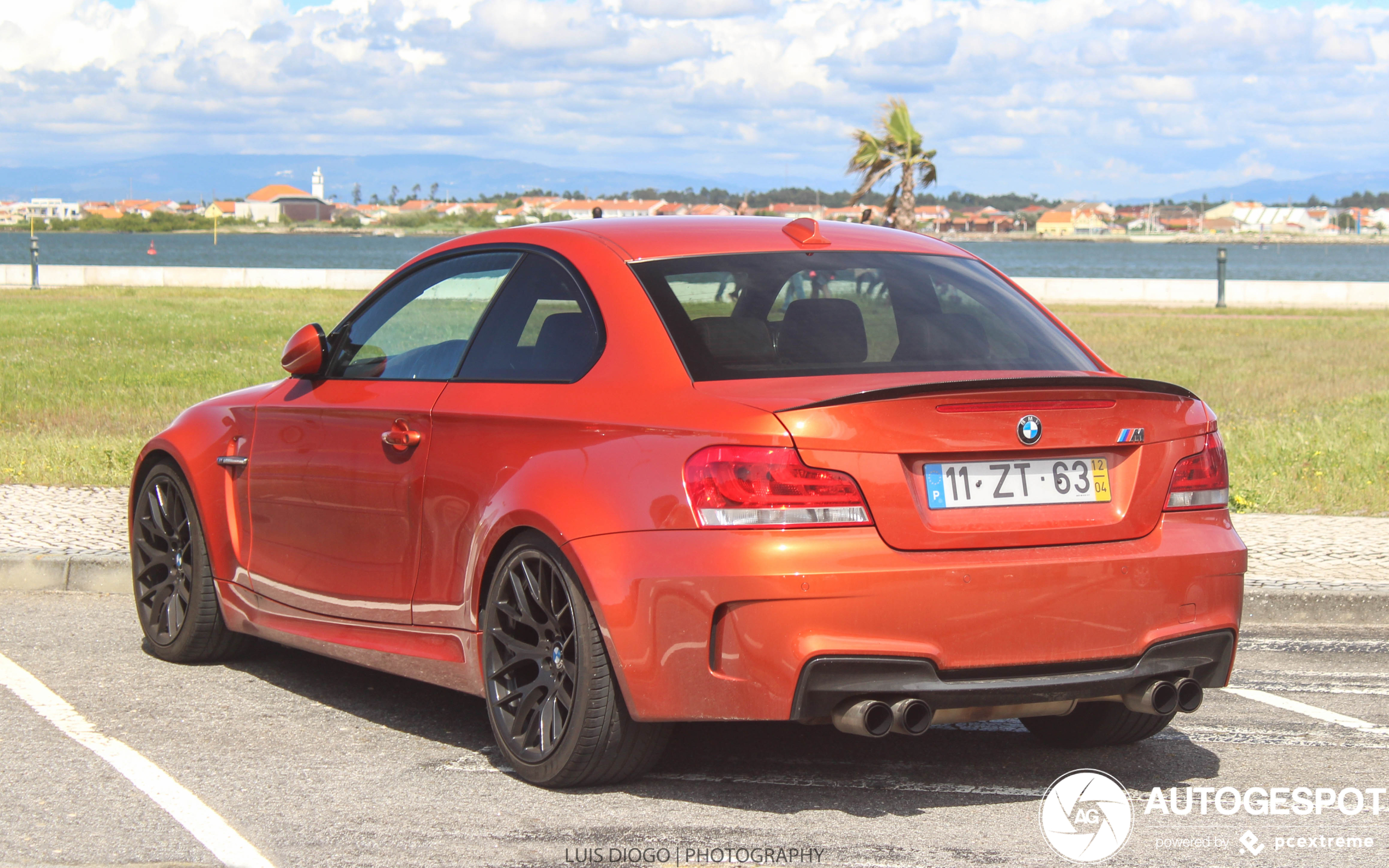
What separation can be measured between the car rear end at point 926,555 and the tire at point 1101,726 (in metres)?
0.63

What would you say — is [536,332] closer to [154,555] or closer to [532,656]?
[532,656]

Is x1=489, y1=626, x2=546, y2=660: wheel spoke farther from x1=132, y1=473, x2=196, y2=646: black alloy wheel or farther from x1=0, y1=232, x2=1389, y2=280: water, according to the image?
x1=0, y1=232, x2=1389, y2=280: water

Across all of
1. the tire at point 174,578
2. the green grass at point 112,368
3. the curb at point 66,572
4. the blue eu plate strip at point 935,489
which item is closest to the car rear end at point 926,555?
the blue eu plate strip at point 935,489

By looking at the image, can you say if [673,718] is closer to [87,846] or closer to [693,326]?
[693,326]

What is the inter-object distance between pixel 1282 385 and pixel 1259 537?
388 inches

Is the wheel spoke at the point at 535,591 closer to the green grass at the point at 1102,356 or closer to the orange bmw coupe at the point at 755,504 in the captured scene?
the orange bmw coupe at the point at 755,504

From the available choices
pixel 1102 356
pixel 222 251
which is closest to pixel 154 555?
pixel 1102 356

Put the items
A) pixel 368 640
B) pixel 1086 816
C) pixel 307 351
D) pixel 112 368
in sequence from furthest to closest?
pixel 112 368
pixel 307 351
pixel 368 640
pixel 1086 816

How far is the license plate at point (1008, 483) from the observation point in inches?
158

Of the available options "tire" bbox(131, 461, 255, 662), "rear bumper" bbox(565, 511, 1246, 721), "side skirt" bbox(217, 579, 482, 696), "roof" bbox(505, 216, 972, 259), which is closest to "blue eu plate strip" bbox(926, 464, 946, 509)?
"rear bumper" bbox(565, 511, 1246, 721)

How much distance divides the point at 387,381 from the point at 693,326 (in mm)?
1293

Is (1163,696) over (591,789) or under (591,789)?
over

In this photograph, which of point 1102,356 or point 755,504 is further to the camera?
point 1102,356

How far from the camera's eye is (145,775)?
15.1ft
